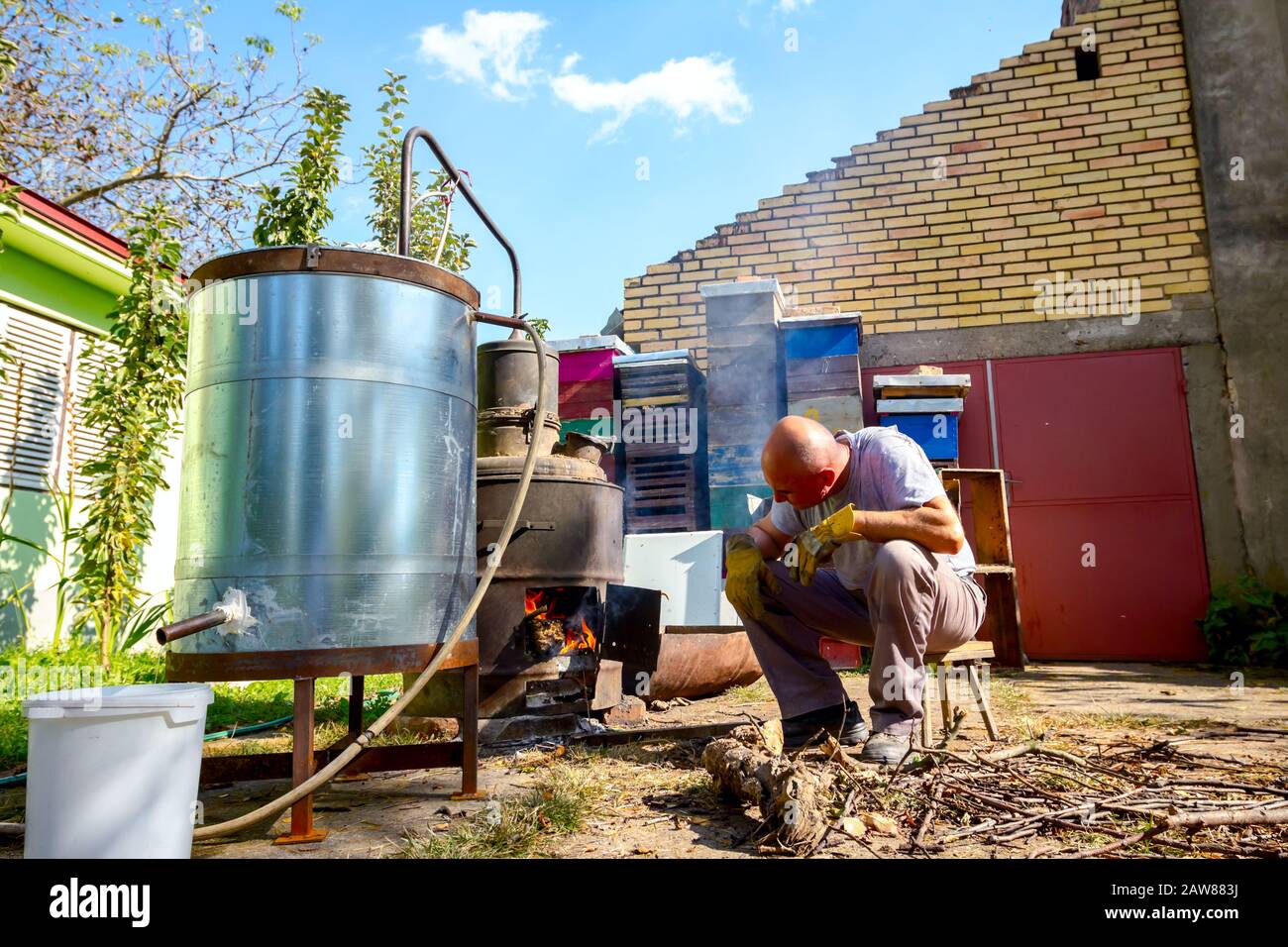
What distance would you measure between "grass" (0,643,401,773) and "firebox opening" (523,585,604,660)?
72 centimetres

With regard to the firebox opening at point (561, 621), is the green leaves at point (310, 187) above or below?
above

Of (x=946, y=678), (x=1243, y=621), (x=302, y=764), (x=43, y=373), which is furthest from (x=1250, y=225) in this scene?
(x=43, y=373)

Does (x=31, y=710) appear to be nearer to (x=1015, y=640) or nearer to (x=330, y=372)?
(x=330, y=372)

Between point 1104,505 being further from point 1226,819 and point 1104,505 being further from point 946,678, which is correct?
point 1226,819

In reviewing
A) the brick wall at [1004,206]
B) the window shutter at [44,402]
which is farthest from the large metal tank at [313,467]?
the brick wall at [1004,206]

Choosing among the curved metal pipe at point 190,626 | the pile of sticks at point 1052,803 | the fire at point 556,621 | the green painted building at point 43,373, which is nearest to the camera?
the pile of sticks at point 1052,803

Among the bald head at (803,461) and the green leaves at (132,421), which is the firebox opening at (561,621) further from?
the green leaves at (132,421)

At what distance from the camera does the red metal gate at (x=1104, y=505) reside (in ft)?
22.4

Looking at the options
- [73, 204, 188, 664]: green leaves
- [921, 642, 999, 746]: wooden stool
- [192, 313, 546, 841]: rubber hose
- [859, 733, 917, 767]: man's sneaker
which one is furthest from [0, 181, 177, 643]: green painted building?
[921, 642, 999, 746]: wooden stool

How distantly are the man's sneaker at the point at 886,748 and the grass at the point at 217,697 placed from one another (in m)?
2.05

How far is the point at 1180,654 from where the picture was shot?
22.1ft

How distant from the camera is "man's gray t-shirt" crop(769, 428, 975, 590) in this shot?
2.92 metres
